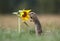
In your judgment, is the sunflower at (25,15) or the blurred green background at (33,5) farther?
the blurred green background at (33,5)

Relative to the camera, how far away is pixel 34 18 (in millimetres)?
5785

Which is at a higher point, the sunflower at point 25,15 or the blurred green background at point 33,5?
the blurred green background at point 33,5

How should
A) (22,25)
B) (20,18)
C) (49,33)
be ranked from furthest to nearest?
(22,25)
(20,18)
(49,33)

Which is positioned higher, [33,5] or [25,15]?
[33,5]

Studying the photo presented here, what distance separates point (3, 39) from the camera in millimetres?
5156

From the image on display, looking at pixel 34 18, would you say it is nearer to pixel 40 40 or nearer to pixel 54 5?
pixel 40 40

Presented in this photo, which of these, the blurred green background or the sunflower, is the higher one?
the blurred green background

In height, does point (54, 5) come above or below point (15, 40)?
above

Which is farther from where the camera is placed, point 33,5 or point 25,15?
point 33,5

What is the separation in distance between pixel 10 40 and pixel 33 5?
1158 centimetres

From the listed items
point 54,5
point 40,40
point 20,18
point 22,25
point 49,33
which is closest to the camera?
point 40,40

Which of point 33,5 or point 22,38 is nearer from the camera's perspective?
point 22,38

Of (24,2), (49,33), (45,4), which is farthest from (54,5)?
(49,33)

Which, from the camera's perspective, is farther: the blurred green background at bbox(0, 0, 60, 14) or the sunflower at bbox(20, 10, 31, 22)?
the blurred green background at bbox(0, 0, 60, 14)
